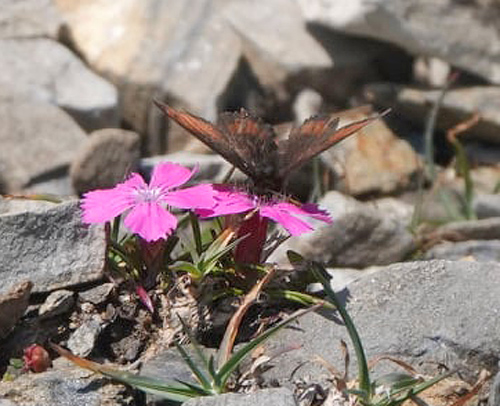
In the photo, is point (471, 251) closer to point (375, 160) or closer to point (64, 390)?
point (375, 160)

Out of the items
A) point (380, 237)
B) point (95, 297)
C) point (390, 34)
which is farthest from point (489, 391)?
point (390, 34)

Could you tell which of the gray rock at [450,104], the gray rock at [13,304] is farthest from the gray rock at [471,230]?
the gray rock at [13,304]

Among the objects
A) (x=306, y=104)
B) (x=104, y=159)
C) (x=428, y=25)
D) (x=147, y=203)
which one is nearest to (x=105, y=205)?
(x=147, y=203)

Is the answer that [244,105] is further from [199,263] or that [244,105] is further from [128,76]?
[199,263]

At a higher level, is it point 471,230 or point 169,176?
point 169,176

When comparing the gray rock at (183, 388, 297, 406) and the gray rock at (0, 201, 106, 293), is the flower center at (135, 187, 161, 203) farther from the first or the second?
the gray rock at (183, 388, 297, 406)

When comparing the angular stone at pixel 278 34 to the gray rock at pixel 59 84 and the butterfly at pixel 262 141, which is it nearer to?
the gray rock at pixel 59 84
